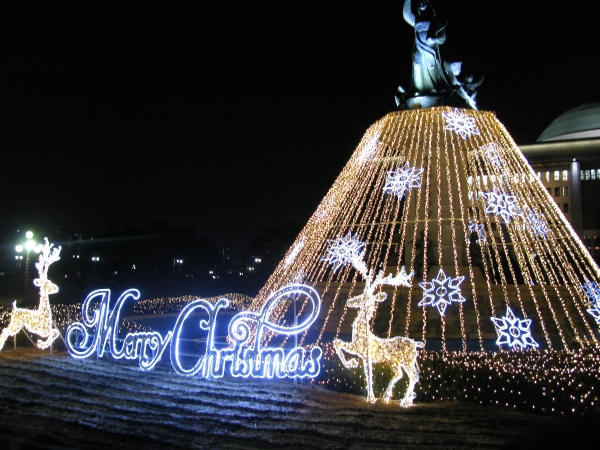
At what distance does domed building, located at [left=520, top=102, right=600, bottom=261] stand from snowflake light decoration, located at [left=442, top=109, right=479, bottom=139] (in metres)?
38.3

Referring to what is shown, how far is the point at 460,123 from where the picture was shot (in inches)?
767

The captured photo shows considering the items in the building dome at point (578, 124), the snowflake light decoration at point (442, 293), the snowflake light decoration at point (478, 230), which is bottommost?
the snowflake light decoration at point (442, 293)

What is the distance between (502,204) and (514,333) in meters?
4.71

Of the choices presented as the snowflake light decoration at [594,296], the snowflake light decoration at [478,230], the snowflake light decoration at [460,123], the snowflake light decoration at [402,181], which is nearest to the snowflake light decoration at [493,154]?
the snowflake light decoration at [460,123]

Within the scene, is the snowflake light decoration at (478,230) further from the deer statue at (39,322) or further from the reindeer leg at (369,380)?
the deer statue at (39,322)

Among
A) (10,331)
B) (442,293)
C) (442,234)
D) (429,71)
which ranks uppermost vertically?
(429,71)

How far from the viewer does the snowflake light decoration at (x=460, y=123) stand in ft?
63.7

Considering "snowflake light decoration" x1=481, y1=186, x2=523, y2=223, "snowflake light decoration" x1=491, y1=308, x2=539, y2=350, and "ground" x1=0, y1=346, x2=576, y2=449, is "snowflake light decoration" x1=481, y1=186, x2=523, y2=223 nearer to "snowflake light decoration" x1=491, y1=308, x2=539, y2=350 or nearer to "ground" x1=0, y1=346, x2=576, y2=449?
"snowflake light decoration" x1=491, y1=308, x2=539, y2=350

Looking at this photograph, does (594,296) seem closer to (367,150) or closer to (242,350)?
(367,150)

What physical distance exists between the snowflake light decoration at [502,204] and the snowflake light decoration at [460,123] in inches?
82.0

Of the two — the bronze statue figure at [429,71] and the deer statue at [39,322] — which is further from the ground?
the bronze statue figure at [429,71]

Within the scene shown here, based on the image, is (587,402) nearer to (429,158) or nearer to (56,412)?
(56,412)

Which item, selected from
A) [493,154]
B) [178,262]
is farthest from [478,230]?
[178,262]

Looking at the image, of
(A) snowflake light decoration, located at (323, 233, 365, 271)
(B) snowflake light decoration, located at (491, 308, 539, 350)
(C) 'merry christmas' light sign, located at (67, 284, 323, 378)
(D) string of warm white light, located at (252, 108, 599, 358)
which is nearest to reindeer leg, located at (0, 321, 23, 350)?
(C) 'merry christmas' light sign, located at (67, 284, 323, 378)
